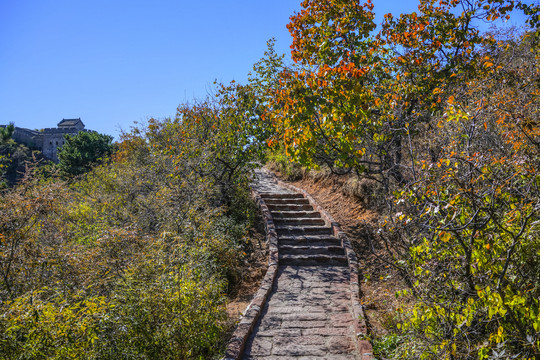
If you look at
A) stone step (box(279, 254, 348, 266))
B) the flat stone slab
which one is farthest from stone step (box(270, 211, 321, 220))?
the flat stone slab

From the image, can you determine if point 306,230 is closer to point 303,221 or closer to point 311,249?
point 303,221

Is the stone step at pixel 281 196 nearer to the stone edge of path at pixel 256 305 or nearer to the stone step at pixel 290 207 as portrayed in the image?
the stone step at pixel 290 207

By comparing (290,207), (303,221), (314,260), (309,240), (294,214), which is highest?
(290,207)

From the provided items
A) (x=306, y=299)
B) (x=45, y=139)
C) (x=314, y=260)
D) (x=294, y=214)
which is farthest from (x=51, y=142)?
(x=306, y=299)

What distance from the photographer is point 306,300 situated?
6312 millimetres

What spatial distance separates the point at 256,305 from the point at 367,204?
5.29 metres

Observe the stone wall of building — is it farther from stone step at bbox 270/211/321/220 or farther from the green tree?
stone step at bbox 270/211/321/220

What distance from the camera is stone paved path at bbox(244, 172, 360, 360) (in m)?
4.81

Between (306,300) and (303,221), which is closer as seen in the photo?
(306,300)

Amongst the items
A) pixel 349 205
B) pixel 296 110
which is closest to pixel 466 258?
pixel 296 110

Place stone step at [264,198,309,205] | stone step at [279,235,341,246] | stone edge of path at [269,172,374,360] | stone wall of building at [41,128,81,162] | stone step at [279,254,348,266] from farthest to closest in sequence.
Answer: stone wall of building at [41,128,81,162]
stone step at [264,198,309,205]
stone step at [279,235,341,246]
stone step at [279,254,348,266]
stone edge of path at [269,172,374,360]

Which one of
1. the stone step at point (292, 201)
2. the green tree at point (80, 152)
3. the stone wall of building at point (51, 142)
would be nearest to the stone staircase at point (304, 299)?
the stone step at point (292, 201)

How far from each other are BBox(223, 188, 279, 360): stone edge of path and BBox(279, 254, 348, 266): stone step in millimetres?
264

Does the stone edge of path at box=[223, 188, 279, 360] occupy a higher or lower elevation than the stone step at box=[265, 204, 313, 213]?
lower
